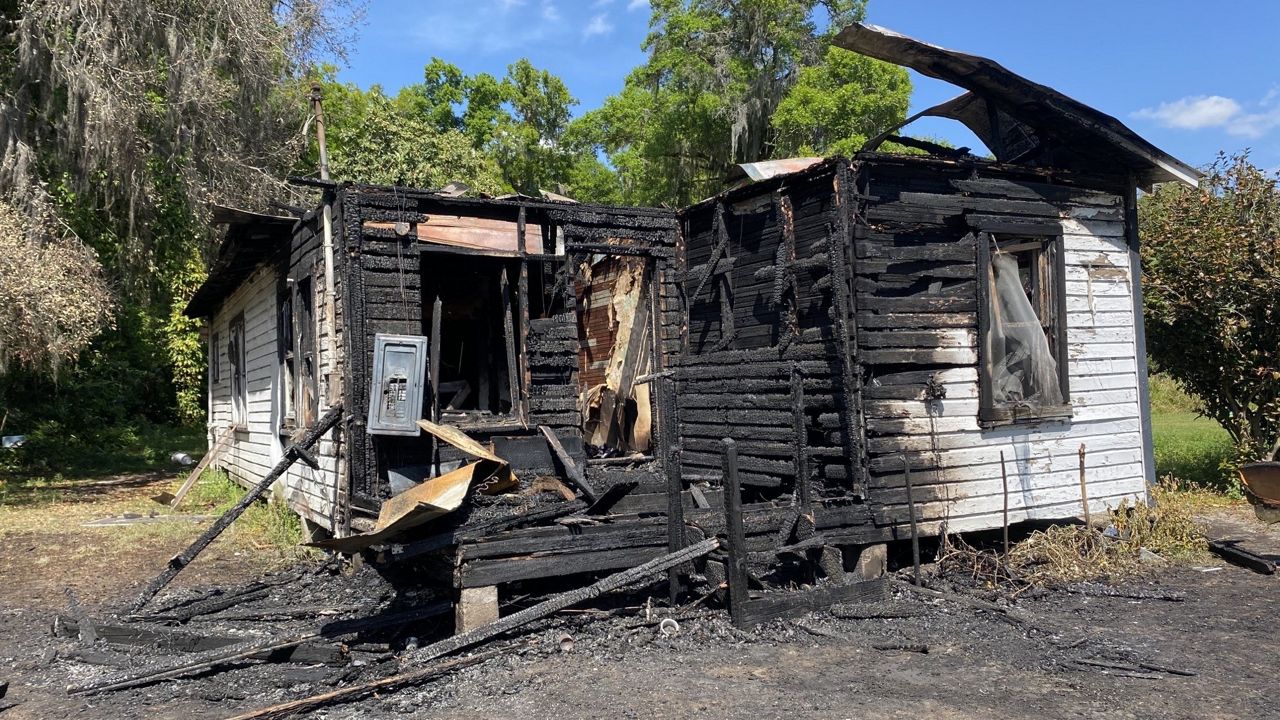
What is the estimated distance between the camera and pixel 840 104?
22.8 meters

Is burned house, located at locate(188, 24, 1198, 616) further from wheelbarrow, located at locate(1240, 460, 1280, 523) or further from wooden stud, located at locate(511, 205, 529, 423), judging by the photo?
wheelbarrow, located at locate(1240, 460, 1280, 523)

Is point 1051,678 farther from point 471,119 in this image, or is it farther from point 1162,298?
point 471,119

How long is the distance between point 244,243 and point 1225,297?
475 inches

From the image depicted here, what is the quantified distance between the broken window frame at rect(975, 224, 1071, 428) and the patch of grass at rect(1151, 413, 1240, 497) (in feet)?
6.68

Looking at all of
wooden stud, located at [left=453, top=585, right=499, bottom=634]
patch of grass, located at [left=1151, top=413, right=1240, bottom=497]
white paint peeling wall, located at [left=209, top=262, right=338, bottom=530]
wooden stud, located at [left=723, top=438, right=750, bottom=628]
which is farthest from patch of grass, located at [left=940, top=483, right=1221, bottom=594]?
white paint peeling wall, located at [left=209, top=262, right=338, bottom=530]

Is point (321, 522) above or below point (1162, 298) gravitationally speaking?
below

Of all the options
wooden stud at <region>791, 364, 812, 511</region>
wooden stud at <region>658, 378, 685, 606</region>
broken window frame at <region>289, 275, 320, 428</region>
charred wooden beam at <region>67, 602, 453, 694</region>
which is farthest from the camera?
broken window frame at <region>289, 275, 320, 428</region>

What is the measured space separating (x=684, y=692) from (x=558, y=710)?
0.77m

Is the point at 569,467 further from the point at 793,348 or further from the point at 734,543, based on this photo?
the point at 793,348

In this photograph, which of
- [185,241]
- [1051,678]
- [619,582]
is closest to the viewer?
[1051,678]

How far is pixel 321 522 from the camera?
9.78 meters

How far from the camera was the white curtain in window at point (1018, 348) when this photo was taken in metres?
8.89

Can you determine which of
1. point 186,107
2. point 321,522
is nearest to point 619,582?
point 321,522

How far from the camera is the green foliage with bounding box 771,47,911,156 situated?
74.3 ft
